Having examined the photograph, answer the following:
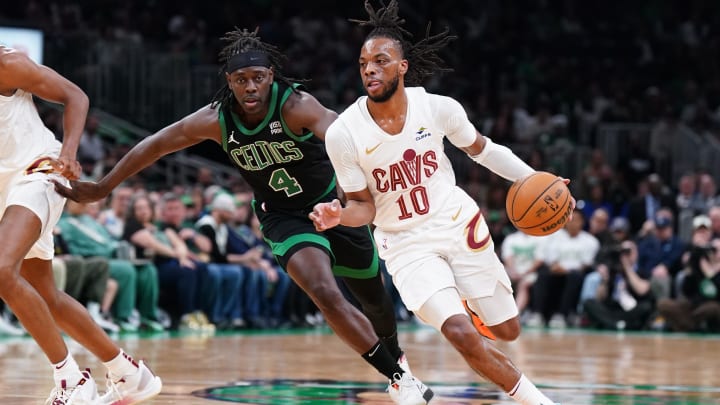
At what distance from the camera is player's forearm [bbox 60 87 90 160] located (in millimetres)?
5770

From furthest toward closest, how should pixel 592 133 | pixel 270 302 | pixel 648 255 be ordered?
1. pixel 592 133
2. pixel 648 255
3. pixel 270 302

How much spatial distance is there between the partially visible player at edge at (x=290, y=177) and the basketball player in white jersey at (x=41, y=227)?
0.31m

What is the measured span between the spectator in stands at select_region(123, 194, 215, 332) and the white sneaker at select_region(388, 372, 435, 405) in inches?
274

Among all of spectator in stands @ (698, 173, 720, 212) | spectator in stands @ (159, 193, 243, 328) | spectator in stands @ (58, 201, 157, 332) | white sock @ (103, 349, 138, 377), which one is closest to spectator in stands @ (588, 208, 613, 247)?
spectator in stands @ (698, 173, 720, 212)

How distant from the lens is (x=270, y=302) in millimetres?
14531

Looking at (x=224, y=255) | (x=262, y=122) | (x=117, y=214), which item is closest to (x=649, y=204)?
(x=224, y=255)

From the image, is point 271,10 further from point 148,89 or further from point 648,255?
point 648,255

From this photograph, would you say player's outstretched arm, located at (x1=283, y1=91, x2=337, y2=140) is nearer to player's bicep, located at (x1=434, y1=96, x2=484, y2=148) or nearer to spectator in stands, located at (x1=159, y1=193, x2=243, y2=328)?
player's bicep, located at (x1=434, y1=96, x2=484, y2=148)

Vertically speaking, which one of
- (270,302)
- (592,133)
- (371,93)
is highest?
(371,93)

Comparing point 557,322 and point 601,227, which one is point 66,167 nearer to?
point 557,322

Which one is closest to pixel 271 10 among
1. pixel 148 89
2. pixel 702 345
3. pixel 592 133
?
pixel 148 89

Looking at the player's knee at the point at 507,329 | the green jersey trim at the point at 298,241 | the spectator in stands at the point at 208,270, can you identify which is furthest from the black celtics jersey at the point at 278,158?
the spectator in stands at the point at 208,270

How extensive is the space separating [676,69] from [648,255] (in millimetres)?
7655

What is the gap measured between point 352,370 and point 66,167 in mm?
3505
